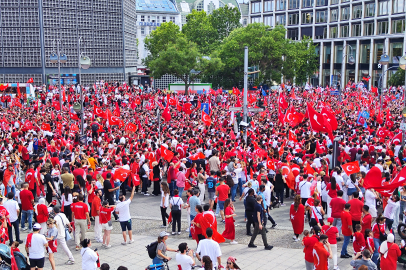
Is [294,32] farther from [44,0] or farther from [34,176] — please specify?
[34,176]

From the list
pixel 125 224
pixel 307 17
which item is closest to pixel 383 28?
pixel 307 17

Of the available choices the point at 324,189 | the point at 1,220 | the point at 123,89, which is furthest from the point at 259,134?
the point at 123,89

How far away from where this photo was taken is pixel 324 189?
45.4 ft

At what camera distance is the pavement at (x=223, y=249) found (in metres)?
10.7

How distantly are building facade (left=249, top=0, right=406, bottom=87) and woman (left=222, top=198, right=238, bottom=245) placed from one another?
55.3m

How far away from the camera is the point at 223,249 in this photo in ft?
38.1

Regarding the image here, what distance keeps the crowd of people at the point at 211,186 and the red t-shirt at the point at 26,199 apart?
0.03 metres

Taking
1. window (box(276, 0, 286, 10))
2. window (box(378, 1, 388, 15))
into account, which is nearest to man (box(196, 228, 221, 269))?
window (box(378, 1, 388, 15))

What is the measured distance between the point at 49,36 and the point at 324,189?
5052 cm

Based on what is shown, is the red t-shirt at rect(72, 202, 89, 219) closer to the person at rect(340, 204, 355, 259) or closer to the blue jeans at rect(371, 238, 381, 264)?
the person at rect(340, 204, 355, 259)

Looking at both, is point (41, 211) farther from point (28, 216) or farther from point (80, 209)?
point (28, 216)

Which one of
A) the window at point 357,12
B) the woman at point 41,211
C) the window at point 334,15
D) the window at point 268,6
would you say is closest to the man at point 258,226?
the woman at point 41,211

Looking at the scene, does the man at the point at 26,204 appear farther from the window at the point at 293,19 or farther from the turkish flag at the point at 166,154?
the window at the point at 293,19

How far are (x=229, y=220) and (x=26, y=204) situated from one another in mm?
5539
